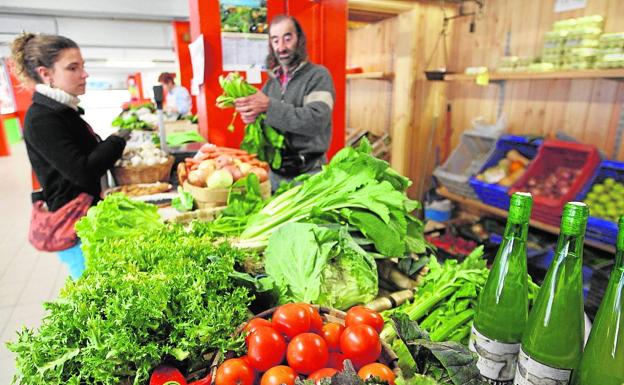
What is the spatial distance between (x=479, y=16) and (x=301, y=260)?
13.4 feet

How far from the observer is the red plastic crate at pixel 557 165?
9.37 feet

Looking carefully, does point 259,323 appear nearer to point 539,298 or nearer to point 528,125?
point 539,298

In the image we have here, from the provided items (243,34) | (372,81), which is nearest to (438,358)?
(243,34)

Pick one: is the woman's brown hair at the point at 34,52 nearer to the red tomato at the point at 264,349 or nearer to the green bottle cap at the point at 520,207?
the red tomato at the point at 264,349

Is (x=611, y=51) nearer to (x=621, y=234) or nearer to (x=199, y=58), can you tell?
(x=621, y=234)

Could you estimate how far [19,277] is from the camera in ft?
13.7

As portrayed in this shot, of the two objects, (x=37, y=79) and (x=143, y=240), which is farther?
(x=37, y=79)

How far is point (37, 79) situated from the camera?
206 cm

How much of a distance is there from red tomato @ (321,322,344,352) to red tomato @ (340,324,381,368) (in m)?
0.05

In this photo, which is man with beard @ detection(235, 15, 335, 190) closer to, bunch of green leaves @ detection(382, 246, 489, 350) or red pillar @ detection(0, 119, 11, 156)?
bunch of green leaves @ detection(382, 246, 489, 350)

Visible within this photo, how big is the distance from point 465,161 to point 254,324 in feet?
12.4

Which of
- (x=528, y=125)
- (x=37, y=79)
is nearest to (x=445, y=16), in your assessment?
(x=528, y=125)

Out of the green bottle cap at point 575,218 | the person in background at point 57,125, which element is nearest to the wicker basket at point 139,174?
the person in background at point 57,125

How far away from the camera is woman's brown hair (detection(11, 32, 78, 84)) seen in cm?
203
